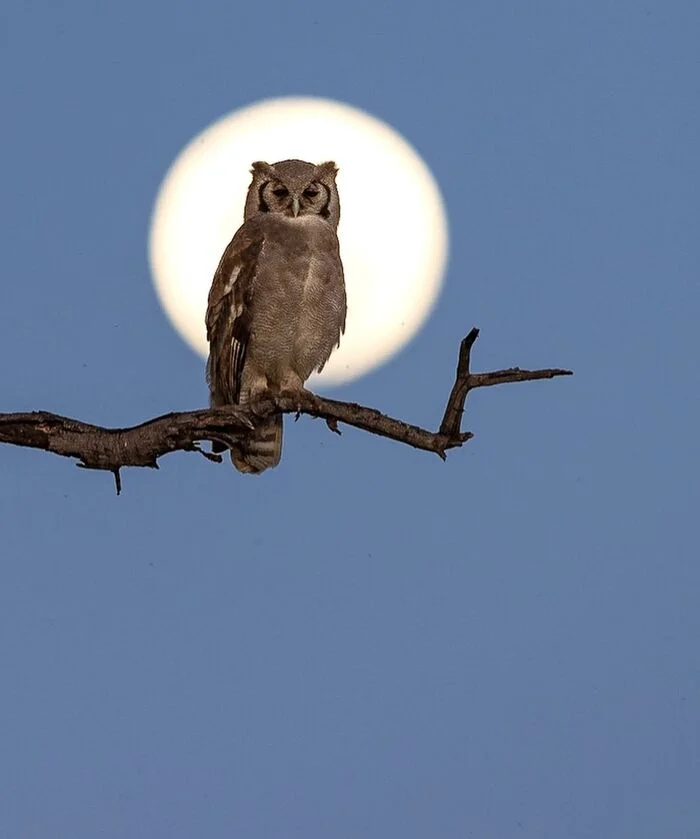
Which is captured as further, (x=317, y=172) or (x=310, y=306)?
(x=317, y=172)

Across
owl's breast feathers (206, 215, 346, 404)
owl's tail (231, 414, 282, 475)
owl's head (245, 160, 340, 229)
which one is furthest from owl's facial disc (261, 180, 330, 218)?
owl's tail (231, 414, 282, 475)

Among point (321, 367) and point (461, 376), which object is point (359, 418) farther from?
→ point (321, 367)

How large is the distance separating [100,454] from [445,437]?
4.50 ft

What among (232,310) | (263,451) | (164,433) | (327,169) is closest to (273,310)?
(232,310)

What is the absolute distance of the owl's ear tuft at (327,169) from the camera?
839cm

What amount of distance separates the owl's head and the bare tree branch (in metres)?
2.14

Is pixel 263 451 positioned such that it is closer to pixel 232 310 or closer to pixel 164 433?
pixel 232 310

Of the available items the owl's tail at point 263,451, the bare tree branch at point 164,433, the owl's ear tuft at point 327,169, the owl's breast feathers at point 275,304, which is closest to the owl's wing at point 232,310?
the owl's breast feathers at point 275,304

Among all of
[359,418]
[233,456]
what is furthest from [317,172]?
[359,418]

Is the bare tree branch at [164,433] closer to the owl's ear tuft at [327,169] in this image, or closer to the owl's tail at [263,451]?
the owl's tail at [263,451]

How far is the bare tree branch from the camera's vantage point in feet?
19.3

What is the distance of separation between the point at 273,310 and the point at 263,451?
748 mm

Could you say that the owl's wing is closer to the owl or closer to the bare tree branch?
the owl

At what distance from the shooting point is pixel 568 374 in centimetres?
539
